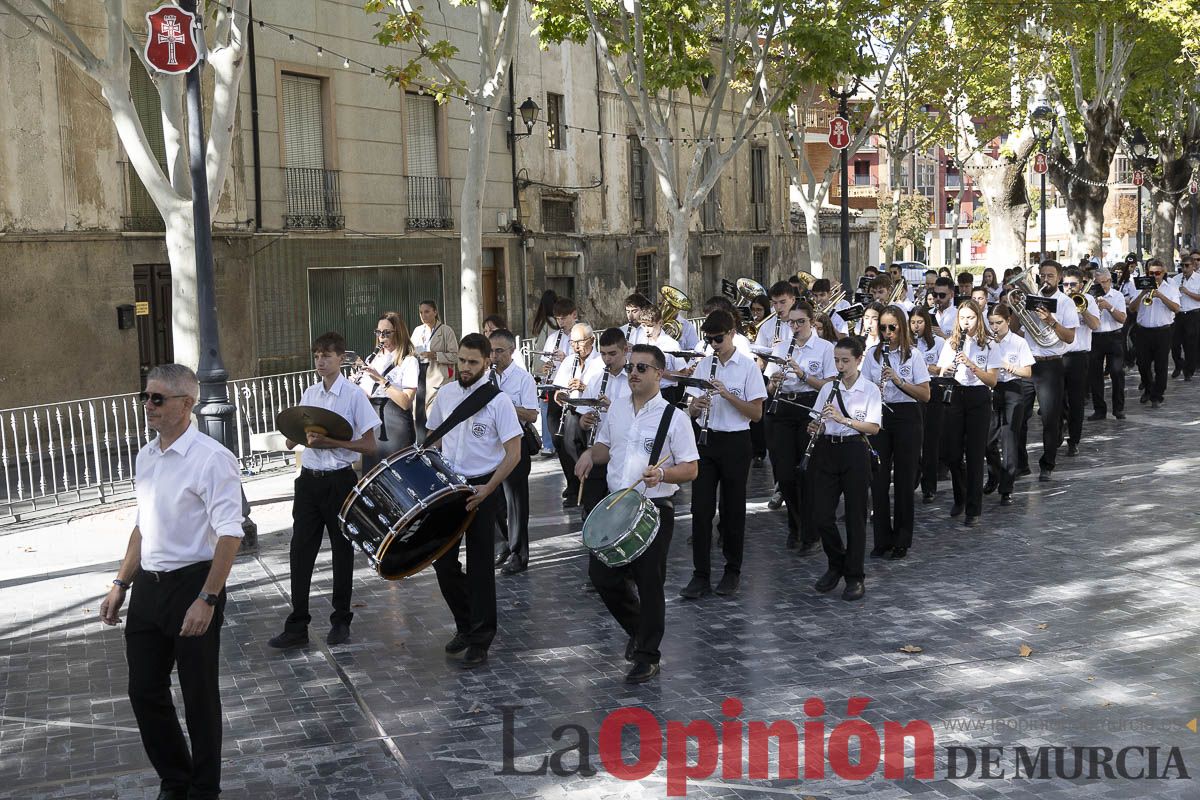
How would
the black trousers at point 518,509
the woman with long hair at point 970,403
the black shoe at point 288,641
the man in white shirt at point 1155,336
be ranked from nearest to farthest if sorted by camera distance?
the black shoe at point 288,641 < the black trousers at point 518,509 < the woman with long hair at point 970,403 < the man in white shirt at point 1155,336

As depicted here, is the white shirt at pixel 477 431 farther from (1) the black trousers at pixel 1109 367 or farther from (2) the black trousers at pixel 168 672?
(1) the black trousers at pixel 1109 367

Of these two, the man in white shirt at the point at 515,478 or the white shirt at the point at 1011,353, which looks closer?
the man in white shirt at the point at 515,478

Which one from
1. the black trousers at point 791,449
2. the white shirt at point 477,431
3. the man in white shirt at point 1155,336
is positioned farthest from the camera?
the man in white shirt at point 1155,336

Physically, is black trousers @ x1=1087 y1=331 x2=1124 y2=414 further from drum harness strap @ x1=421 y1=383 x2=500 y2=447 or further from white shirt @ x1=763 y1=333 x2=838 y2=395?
drum harness strap @ x1=421 y1=383 x2=500 y2=447

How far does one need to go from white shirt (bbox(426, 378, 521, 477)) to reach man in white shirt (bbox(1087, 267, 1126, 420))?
10385 mm

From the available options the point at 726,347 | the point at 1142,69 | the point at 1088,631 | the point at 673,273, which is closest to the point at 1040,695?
the point at 1088,631

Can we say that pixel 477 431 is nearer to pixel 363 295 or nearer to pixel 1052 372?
pixel 1052 372

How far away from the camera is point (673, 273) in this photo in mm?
19984

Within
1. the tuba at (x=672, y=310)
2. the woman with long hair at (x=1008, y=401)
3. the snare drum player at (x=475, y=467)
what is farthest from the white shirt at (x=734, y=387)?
the tuba at (x=672, y=310)

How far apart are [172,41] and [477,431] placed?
4.94 meters

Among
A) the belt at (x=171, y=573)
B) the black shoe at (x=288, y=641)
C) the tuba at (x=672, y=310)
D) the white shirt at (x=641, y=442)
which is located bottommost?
the black shoe at (x=288, y=641)

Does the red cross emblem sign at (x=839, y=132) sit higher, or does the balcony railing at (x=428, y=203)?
the red cross emblem sign at (x=839, y=132)

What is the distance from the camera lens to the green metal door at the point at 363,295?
76.7ft

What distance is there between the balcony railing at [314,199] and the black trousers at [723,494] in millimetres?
15071
